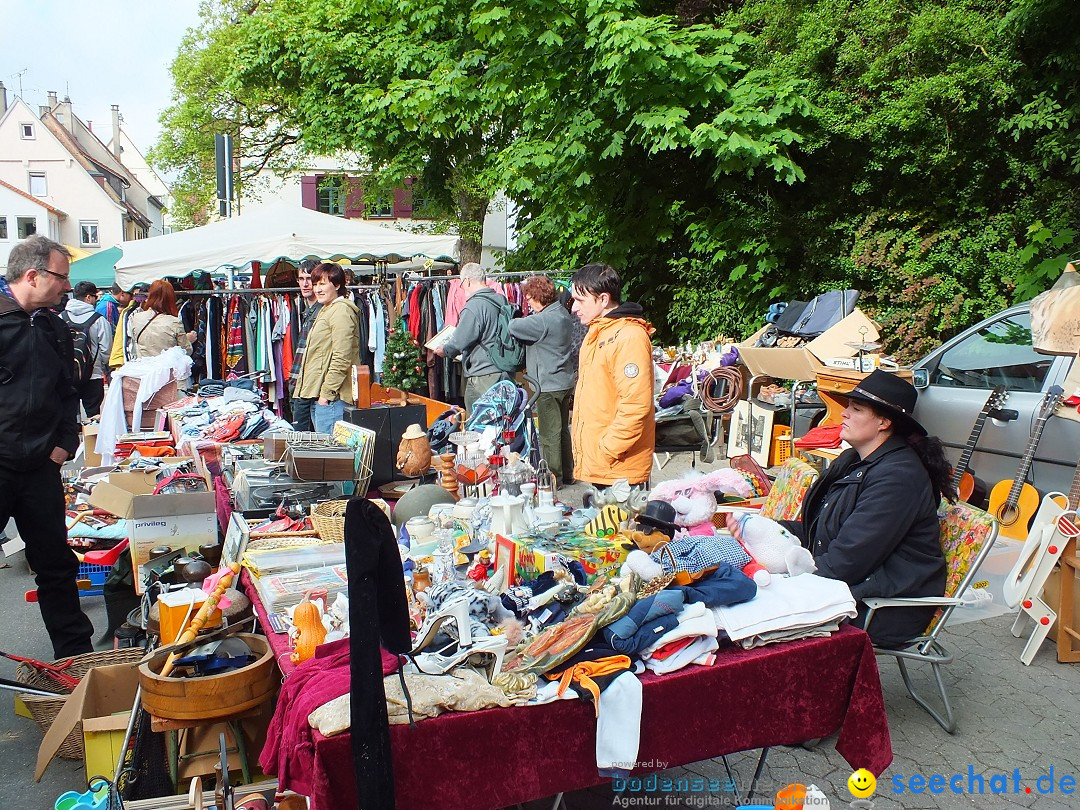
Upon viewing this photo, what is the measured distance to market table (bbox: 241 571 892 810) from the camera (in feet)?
6.42

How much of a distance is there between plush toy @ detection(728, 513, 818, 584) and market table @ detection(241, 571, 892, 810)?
10.7 inches

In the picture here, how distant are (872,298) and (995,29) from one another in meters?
2.94

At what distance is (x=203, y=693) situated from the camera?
2469 millimetres

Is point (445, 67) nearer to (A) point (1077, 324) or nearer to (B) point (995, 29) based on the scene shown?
(B) point (995, 29)

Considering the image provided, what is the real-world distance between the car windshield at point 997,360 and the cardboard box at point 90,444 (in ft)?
22.6

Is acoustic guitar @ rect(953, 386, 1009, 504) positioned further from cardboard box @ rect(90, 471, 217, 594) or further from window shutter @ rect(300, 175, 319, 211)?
window shutter @ rect(300, 175, 319, 211)

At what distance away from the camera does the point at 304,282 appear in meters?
7.63

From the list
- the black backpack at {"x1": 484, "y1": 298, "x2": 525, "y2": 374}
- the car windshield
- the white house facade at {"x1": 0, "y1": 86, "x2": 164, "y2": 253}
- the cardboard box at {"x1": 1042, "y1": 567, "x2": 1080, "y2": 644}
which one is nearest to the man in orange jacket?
the cardboard box at {"x1": 1042, "y1": 567, "x2": 1080, "y2": 644}

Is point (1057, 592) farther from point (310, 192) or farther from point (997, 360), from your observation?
point (310, 192)

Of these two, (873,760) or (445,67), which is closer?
(873,760)

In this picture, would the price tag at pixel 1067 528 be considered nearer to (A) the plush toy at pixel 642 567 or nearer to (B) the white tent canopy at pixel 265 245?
(A) the plush toy at pixel 642 567

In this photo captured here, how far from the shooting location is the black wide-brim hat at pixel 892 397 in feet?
10.1

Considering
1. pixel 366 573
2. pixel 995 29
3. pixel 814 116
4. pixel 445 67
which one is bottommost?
pixel 366 573

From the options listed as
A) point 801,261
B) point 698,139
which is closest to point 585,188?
point 698,139
